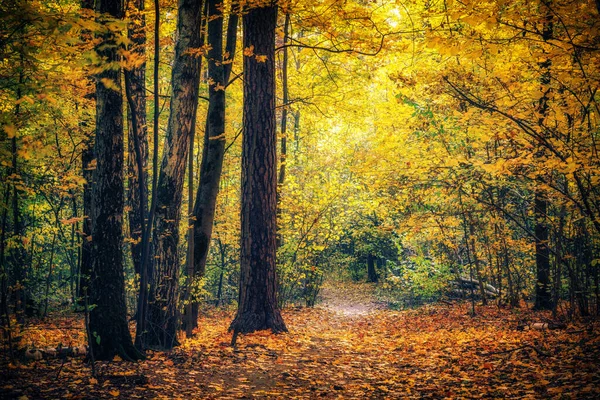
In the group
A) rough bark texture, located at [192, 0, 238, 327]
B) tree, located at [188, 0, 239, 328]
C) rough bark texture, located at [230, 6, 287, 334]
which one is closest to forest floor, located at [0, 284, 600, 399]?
rough bark texture, located at [230, 6, 287, 334]

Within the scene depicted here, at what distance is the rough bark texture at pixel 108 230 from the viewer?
5.26m

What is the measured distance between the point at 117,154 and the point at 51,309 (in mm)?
9698

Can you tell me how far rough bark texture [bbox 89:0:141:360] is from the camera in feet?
17.3

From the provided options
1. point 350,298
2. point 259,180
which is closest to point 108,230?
point 259,180

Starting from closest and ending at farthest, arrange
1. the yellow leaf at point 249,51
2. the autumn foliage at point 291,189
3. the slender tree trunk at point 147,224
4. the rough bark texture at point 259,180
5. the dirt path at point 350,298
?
the autumn foliage at point 291,189
the slender tree trunk at point 147,224
the yellow leaf at point 249,51
the rough bark texture at point 259,180
the dirt path at point 350,298

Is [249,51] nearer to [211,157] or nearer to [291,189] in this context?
[211,157]

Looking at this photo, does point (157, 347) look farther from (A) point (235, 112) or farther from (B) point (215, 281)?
(B) point (215, 281)

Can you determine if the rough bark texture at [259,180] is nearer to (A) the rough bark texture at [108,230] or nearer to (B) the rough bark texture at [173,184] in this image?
(B) the rough bark texture at [173,184]

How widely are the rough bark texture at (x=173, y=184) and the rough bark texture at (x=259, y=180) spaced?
4.03 ft

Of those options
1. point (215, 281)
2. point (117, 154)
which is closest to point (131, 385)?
point (117, 154)

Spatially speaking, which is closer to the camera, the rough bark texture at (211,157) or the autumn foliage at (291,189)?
the autumn foliage at (291,189)

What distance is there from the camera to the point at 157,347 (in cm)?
641

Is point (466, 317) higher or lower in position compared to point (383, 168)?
lower

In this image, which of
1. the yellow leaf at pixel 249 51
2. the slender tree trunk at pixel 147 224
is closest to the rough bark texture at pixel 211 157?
the yellow leaf at pixel 249 51
